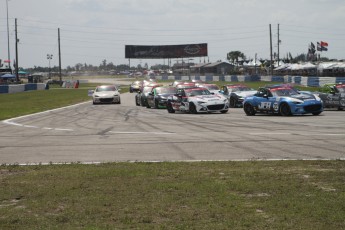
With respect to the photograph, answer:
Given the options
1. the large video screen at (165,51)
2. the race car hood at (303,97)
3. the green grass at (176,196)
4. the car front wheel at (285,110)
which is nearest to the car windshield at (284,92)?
the race car hood at (303,97)

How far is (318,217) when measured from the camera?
5.46m

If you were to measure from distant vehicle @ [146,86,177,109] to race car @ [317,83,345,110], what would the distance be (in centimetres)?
898

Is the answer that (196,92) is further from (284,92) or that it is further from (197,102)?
(284,92)

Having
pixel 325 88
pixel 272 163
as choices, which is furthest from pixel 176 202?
pixel 325 88

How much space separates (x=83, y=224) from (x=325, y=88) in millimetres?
19883

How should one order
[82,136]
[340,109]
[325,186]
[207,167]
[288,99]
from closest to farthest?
1. [325,186]
2. [207,167]
3. [82,136]
4. [288,99]
5. [340,109]

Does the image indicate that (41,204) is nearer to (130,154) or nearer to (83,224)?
(83,224)

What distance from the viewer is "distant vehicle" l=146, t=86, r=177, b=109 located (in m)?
29.9

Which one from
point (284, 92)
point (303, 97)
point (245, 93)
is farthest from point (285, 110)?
point (245, 93)

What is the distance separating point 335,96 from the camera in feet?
76.4

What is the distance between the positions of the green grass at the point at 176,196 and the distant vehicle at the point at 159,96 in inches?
814

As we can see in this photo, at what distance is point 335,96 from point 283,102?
3.75 m

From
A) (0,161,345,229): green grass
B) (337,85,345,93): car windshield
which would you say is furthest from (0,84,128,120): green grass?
(0,161,345,229): green grass

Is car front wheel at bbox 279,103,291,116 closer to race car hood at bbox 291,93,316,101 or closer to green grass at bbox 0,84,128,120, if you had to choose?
race car hood at bbox 291,93,316,101
